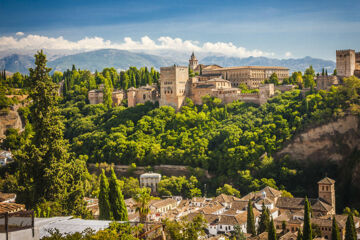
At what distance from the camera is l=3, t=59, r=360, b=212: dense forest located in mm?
45938

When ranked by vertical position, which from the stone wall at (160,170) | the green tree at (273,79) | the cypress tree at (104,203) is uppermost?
the green tree at (273,79)

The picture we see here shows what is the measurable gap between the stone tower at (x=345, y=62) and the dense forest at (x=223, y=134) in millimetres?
4153

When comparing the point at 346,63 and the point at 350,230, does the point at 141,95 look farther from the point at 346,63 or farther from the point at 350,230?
the point at 350,230

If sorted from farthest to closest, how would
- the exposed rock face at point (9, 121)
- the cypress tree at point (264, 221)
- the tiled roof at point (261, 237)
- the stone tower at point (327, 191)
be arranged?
the exposed rock face at point (9, 121) < the stone tower at point (327, 191) < the cypress tree at point (264, 221) < the tiled roof at point (261, 237)

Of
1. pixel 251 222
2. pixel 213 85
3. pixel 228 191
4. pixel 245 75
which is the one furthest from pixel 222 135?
pixel 251 222

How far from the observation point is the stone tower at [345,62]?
2105 inches

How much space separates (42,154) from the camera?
17.3 m

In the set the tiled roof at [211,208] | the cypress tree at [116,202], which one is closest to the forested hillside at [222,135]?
the tiled roof at [211,208]

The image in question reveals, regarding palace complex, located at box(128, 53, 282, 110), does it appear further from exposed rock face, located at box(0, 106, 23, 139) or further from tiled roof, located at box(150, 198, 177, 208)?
tiled roof, located at box(150, 198, 177, 208)

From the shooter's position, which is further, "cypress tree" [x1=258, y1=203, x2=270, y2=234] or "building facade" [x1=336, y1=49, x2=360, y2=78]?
"building facade" [x1=336, y1=49, x2=360, y2=78]

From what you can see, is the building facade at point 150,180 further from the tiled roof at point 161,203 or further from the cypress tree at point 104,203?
the cypress tree at point 104,203

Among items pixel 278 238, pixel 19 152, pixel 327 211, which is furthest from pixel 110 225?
pixel 327 211

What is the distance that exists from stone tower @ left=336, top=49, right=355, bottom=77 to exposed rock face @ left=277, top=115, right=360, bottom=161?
9133 millimetres

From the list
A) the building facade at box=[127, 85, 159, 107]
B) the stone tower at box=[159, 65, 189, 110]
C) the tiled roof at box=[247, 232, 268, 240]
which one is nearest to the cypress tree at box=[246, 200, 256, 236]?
the tiled roof at box=[247, 232, 268, 240]
